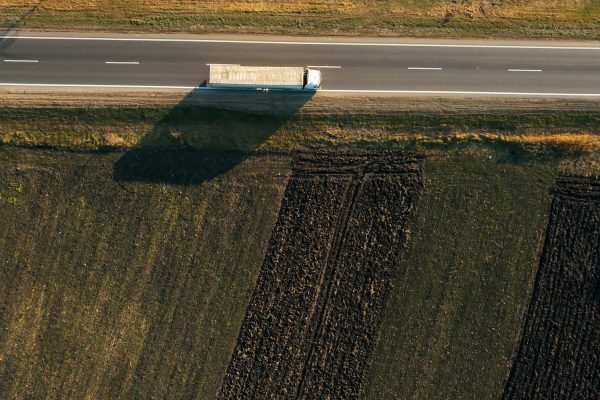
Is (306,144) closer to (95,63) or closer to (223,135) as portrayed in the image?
(223,135)

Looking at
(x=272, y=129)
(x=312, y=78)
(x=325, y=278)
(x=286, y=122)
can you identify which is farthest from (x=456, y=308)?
(x=312, y=78)

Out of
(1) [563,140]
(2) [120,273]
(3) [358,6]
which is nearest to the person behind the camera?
(1) [563,140]

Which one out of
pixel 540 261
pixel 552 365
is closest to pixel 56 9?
pixel 540 261

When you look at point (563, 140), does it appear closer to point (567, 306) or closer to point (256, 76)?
point (567, 306)

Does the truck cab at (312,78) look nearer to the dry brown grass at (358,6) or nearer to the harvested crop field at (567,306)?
the dry brown grass at (358,6)

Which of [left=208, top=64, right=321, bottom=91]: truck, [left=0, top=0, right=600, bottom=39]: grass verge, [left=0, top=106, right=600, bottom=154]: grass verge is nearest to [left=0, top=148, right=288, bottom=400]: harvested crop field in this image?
[left=0, top=106, right=600, bottom=154]: grass verge

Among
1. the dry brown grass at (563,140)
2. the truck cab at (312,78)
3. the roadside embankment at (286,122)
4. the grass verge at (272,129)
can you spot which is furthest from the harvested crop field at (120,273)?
the dry brown grass at (563,140)
